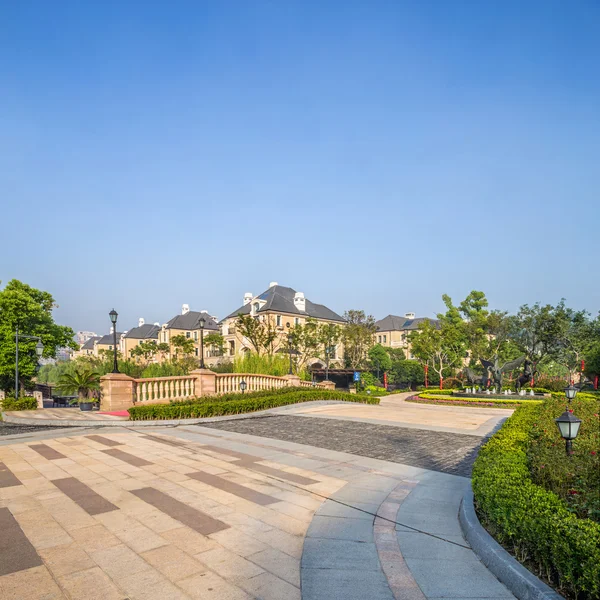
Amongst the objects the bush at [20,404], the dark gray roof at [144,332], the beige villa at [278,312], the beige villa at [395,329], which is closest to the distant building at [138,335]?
the dark gray roof at [144,332]

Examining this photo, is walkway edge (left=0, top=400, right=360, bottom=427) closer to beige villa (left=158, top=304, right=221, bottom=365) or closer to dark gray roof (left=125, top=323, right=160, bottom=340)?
beige villa (left=158, top=304, right=221, bottom=365)

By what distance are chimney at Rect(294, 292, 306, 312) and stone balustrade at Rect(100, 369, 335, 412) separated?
4557cm

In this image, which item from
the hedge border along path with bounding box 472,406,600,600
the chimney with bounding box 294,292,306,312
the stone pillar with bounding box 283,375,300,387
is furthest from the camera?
the chimney with bounding box 294,292,306,312

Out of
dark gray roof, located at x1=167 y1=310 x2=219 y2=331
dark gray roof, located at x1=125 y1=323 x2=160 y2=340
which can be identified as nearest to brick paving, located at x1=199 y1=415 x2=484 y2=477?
dark gray roof, located at x1=167 y1=310 x2=219 y2=331

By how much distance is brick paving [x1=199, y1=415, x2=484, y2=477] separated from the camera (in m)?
9.92

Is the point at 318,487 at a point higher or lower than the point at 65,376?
lower

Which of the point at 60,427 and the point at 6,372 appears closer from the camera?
the point at 60,427

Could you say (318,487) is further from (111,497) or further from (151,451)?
(151,451)

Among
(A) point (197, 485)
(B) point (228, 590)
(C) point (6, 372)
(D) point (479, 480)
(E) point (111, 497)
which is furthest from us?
(C) point (6, 372)

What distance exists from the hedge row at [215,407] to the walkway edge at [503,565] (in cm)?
1198

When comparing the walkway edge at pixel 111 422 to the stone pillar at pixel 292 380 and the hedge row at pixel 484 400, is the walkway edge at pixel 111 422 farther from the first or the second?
the hedge row at pixel 484 400

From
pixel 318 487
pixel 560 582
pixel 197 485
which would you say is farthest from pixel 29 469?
pixel 560 582

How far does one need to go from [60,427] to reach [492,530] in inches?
551

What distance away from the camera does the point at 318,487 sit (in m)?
7.55
